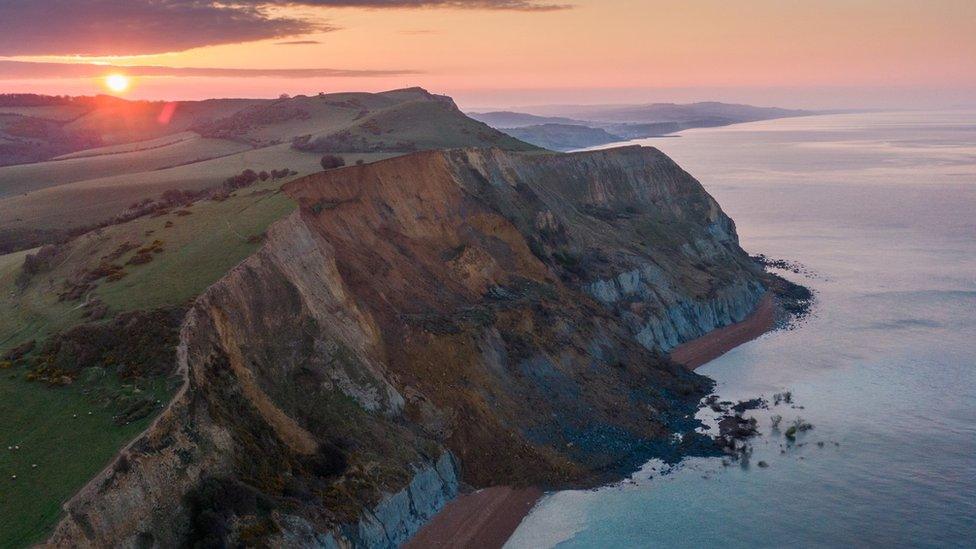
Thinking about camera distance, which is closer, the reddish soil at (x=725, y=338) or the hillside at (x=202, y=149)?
the reddish soil at (x=725, y=338)

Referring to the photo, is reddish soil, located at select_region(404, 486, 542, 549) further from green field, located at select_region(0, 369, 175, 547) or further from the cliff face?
green field, located at select_region(0, 369, 175, 547)

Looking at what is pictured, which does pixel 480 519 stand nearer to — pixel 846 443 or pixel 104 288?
pixel 104 288

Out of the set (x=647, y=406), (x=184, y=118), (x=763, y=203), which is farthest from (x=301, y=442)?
(x=184, y=118)

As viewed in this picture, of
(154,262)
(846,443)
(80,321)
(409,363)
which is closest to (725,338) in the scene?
(846,443)

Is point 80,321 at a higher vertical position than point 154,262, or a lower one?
lower

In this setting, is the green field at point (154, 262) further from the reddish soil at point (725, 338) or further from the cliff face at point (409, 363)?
the reddish soil at point (725, 338)

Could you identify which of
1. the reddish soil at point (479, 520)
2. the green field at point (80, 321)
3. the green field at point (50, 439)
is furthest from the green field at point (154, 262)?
the reddish soil at point (479, 520)
